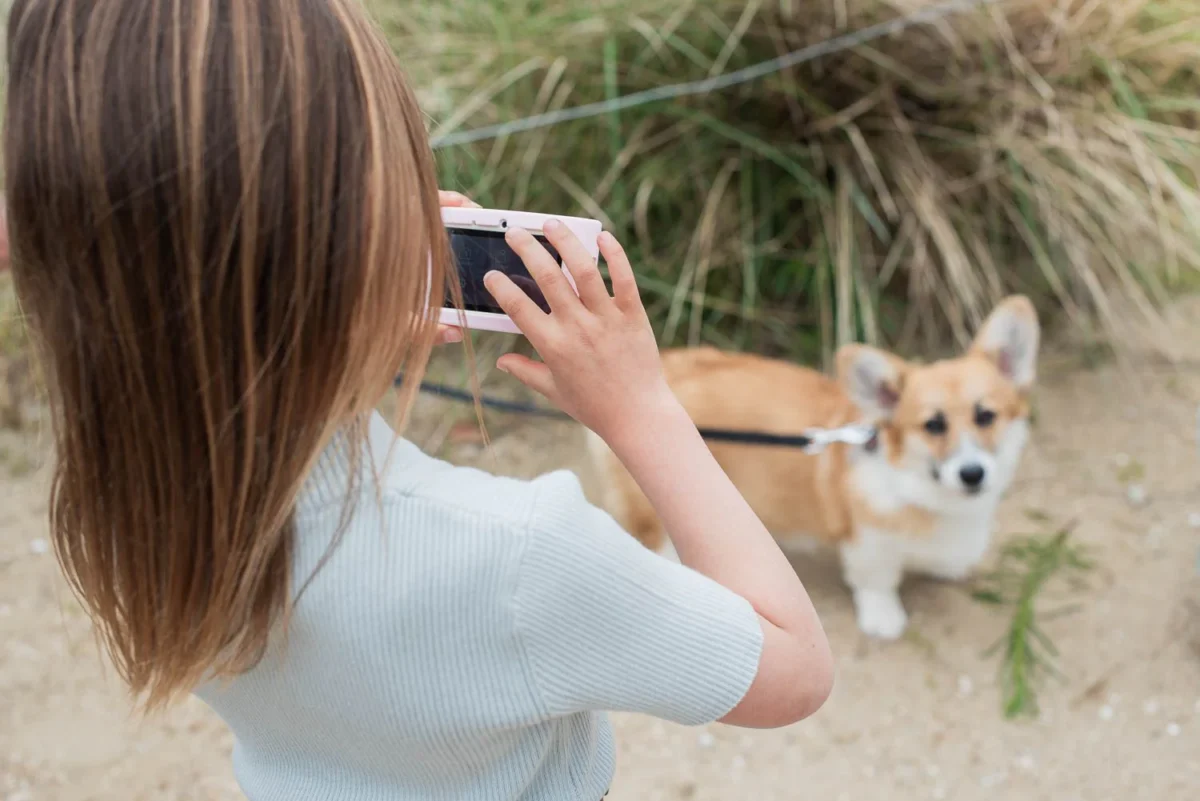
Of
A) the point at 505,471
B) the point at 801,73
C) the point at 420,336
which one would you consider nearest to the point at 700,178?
the point at 801,73

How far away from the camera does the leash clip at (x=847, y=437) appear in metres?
2.00

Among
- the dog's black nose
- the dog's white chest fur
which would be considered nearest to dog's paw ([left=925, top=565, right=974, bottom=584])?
the dog's white chest fur

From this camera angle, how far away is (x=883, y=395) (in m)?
1.97

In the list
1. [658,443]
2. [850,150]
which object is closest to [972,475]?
[850,150]

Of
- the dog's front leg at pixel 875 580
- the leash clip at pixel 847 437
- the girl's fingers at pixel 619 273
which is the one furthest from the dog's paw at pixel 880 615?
the girl's fingers at pixel 619 273

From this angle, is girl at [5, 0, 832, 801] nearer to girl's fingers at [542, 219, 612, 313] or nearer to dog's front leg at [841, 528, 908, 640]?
girl's fingers at [542, 219, 612, 313]

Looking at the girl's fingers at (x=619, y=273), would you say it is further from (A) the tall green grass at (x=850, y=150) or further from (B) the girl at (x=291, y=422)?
(A) the tall green grass at (x=850, y=150)

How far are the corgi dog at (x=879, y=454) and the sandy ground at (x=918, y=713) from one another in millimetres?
145

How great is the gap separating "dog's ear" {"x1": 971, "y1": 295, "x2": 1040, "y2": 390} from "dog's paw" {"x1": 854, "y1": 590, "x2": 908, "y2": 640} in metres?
0.54

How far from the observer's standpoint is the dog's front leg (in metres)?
2.09

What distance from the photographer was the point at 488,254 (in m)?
0.79

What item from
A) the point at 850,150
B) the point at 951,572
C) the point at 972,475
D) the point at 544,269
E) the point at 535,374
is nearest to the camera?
the point at 544,269

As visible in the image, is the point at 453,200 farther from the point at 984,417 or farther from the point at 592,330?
the point at 984,417

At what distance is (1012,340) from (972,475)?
0.28 metres
